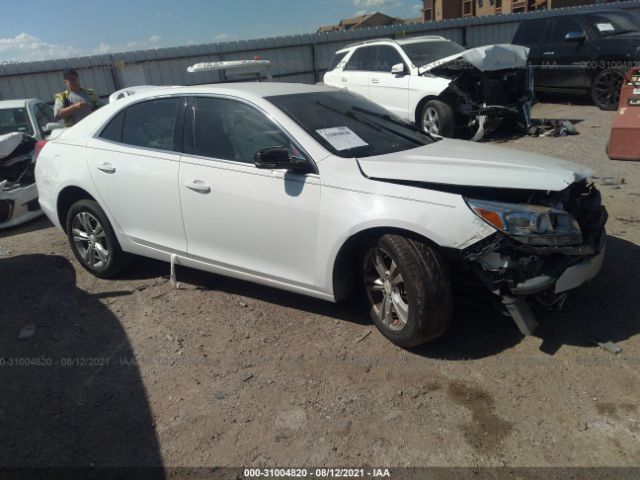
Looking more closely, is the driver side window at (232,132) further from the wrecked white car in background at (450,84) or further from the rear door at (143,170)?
the wrecked white car in background at (450,84)

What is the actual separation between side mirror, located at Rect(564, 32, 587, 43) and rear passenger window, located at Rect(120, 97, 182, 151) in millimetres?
9881

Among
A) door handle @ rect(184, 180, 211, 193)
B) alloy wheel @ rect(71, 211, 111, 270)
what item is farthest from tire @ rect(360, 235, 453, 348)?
alloy wheel @ rect(71, 211, 111, 270)

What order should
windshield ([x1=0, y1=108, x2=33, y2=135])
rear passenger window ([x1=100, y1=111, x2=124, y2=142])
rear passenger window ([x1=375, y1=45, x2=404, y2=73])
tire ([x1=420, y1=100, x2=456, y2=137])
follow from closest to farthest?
rear passenger window ([x1=100, y1=111, x2=124, y2=142]), windshield ([x1=0, y1=108, x2=33, y2=135]), tire ([x1=420, y1=100, x2=456, y2=137]), rear passenger window ([x1=375, y1=45, x2=404, y2=73])

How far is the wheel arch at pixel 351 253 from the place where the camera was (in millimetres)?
3082

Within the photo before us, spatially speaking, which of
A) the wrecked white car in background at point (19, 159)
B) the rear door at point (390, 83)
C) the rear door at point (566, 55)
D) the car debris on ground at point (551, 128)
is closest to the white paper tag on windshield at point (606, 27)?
the rear door at point (566, 55)

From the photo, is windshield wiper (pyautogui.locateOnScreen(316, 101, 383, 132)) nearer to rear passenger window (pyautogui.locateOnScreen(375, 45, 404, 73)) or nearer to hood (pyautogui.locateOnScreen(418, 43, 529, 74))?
hood (pyautogui.locateOnScreen(418, 43, 529, 74))

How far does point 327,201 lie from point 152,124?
1.81 meters

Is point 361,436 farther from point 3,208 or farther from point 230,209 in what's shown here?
point 3,208

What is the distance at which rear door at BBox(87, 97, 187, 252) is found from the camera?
3.98 m

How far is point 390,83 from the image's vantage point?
9.85 m

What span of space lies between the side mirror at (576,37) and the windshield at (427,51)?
2706 millimetres

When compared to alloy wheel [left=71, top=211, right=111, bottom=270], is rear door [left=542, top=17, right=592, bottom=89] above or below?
above

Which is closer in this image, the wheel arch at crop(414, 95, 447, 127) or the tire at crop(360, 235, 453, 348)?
the tire at crop(360, 235, 453, 348)

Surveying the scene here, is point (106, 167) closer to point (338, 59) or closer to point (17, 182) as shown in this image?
point (17, 182)
